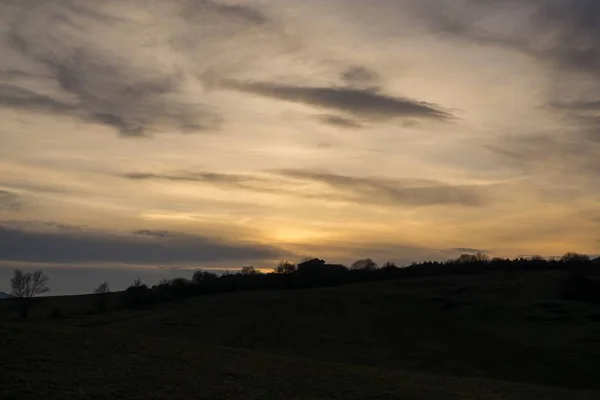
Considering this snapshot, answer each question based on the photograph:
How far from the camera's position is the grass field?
2520 cm

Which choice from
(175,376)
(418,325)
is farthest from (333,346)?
(175,376)

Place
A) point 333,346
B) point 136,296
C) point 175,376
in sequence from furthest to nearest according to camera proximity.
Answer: point 136,296
point 333,346
point 175,376

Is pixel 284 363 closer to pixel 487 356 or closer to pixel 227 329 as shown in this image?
pixel 487 356

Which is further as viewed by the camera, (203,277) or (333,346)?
(203,277)

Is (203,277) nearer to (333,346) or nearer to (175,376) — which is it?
(333,346)

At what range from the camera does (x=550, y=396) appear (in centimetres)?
3177

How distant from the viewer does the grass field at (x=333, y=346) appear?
2520cm

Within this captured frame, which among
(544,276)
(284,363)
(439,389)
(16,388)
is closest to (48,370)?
(16,388)

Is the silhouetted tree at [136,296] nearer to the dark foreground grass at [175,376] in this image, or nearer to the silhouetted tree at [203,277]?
the silhouetted tree at [203,277]

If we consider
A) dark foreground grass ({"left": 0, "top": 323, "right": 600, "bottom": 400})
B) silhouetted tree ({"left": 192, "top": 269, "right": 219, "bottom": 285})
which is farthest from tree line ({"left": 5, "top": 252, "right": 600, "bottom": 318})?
dark foreground grass ({"left": 0, "top": 323, "right": 600, "bottom": 400})

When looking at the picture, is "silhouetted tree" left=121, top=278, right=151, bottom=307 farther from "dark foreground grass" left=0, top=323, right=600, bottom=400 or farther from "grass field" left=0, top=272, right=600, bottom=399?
"dark foreground grass" left=0, top=323, right=600, bottom=400

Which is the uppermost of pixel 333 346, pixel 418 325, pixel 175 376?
pixel 175 376

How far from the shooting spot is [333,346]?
6562 cm

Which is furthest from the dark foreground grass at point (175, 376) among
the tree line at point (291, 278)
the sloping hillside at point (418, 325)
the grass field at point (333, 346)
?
the tree line at point (291, 278)
